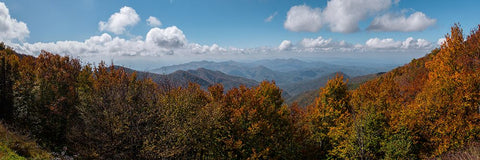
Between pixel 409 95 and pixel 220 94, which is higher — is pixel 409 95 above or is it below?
below

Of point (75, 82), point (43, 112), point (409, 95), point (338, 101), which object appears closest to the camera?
point (43, 112)

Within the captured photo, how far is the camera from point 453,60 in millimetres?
19688

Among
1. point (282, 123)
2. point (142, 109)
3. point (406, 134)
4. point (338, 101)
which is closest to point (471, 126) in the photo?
point (406, 134)

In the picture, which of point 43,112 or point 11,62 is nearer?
point 43,112

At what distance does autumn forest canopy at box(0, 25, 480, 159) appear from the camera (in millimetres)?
18172

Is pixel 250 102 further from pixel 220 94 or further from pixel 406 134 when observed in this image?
pixel 406 134

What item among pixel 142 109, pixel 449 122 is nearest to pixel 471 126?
pixel 449 122

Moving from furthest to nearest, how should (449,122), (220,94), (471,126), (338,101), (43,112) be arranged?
(338,101)
(43,112)
(220,94)
(449,122)
(471,126)

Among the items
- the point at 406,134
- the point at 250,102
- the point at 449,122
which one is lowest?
the point at 406,134

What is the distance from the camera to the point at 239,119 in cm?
1936

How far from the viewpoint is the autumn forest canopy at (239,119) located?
18.2 metres

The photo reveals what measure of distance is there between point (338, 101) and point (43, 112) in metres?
37.4

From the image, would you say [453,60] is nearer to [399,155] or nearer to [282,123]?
[399,155]

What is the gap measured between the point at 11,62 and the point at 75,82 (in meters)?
10.4
